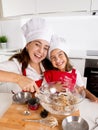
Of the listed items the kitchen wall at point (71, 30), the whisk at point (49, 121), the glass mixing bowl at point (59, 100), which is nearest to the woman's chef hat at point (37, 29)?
the glass mixing bowl at point (59, 100)

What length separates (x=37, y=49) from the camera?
127 centimetres

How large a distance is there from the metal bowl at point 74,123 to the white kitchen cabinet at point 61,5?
1743 millimetres

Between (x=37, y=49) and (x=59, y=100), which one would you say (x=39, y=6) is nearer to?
(x=37, y=49)

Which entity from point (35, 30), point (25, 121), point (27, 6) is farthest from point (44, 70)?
point (27, 6)

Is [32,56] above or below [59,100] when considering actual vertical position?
above

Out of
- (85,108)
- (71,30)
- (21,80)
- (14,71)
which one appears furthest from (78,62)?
(21,80)

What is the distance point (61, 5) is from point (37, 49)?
3.89 ft

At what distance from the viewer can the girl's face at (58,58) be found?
1.30 metres

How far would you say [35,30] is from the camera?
1.19m

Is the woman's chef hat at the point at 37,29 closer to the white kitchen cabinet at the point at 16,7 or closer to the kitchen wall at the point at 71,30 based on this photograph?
the white kitchen cabinet at the point at 16,7

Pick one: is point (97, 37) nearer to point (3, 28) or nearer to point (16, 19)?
point (16, 19)

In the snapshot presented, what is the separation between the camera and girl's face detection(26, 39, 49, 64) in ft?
4.11

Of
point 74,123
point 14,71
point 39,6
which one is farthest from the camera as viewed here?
point 39,6

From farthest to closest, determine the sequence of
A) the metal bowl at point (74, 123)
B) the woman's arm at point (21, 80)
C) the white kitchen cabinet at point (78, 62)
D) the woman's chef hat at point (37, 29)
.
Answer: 1. the white kitchen cabinet at point (78, 62)
2. the woman's chef hat at point (37, 29)
3. the woman's arm at point (21, 80)
4. the metal bowl at point (74, 123)
